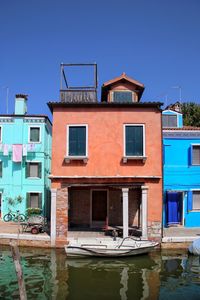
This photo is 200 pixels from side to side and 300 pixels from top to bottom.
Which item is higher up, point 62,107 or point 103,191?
point 62,107

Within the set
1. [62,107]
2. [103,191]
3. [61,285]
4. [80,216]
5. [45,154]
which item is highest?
[62,107]

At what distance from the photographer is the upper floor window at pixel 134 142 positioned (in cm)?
1633

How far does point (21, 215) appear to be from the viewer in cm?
2350

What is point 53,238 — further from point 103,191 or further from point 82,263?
point 103,191

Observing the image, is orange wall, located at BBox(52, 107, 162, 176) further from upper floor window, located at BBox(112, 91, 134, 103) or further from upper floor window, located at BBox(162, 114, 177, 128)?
upper floor window, located at BBox(162, 114, 177, 128)

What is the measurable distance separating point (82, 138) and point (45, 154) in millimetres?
8796

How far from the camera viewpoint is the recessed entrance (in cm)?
1948

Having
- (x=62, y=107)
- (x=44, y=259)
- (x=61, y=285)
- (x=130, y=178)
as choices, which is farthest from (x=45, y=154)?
(x=61, y=285)

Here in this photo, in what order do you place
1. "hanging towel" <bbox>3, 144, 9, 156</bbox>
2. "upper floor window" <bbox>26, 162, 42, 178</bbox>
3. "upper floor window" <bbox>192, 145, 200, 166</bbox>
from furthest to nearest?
"upper floor window" <bbox>26, 162, 42, 178</bbox>, "hanging towel" <bbox>3, 144, 9, 156</bbox>, "upper floor window" <bbox>192, 145, 200, 166</bbox>

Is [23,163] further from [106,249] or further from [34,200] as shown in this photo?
[106,249]

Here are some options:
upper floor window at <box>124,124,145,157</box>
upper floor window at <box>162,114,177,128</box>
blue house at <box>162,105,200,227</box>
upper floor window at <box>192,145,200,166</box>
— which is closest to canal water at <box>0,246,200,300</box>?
upper floor window at <box>124,124,145,157</box>

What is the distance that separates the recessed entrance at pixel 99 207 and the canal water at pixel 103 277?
477 centimetres

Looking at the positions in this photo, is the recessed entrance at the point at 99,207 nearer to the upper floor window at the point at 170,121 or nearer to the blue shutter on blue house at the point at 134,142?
the blue shutter on blue house at the point at 134,142

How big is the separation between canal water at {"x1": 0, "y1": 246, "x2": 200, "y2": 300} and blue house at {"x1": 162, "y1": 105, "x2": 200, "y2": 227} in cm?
518
